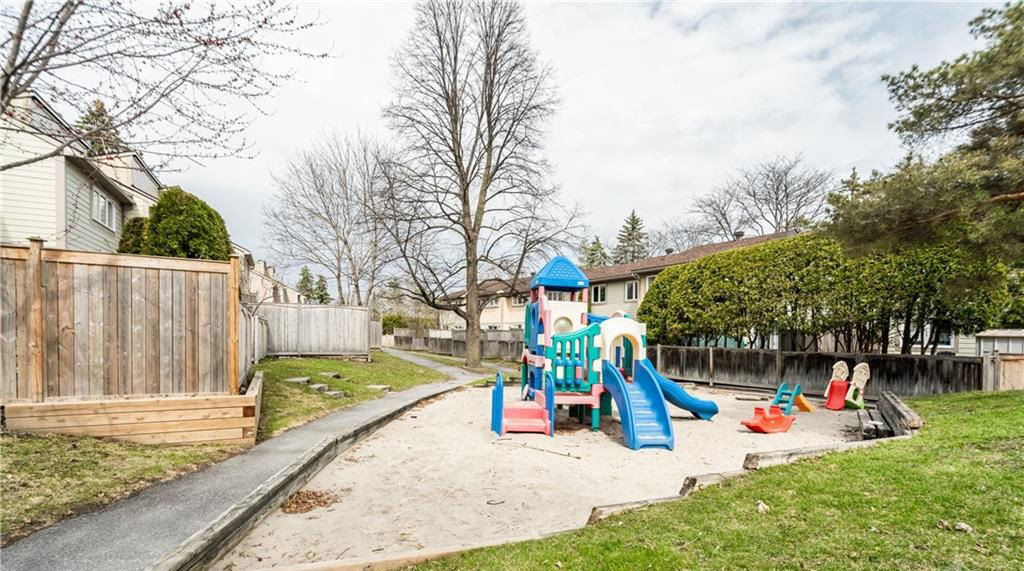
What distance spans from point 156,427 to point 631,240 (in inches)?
2456

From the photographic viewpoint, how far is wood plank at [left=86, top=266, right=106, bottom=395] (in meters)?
6.34

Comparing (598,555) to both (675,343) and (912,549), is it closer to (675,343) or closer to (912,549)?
(912,549)

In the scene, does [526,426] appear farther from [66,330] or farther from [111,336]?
[66,330]

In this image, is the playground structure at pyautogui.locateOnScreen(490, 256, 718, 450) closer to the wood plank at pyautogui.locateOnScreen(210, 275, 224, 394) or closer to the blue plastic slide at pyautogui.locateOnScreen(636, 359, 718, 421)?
the blue plastic slide at pyautogui.locateOnScreen(636, 359, 718, 421)

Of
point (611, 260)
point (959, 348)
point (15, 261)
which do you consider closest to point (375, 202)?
point (15, 261)

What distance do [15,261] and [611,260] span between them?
62047 mm

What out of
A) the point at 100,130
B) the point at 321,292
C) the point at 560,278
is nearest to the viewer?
the point at 100,130

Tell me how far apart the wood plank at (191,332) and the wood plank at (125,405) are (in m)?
0.30

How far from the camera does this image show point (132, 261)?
6645 mm

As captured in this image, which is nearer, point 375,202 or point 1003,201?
point 1003,201

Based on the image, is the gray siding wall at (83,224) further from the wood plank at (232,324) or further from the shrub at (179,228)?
the wood plank at (232,324)

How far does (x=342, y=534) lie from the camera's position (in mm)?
4543

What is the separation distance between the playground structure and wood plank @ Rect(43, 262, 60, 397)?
653cm

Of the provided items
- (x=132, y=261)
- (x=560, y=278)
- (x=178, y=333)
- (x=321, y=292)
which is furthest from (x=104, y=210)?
(x=321, y=292)
